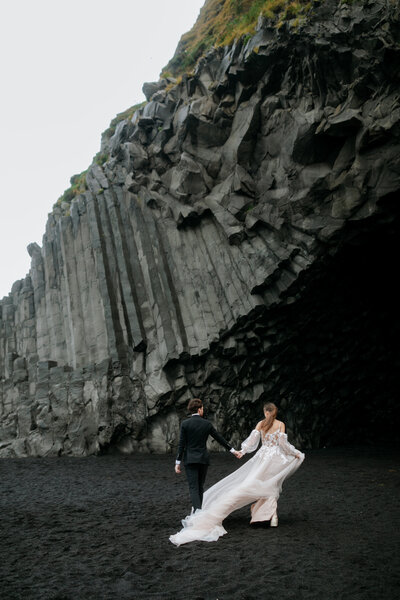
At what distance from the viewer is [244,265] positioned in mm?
16188

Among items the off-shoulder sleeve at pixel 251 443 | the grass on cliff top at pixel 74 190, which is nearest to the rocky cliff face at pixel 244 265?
the grass on cliff top at pixel 74 190

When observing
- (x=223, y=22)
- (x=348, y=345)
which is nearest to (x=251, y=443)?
(x=348, y=345)

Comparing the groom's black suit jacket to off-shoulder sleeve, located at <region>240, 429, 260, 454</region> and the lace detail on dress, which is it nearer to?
off-shoulder sleeve, located at <region>240, 429, 260, 454</region>

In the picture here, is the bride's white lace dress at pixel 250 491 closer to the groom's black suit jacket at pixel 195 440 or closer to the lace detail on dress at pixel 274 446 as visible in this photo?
the lace detail on dress at pixel 274 446

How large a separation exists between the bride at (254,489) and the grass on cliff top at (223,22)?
1321cm

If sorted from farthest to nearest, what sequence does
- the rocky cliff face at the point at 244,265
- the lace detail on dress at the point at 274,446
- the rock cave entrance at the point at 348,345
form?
the rock cave entrance at the point at 348,345
the rocky cliff face at the point at 244,265
the lace detail on dress at the point at 274,446

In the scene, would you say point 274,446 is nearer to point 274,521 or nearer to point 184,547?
point 274,521

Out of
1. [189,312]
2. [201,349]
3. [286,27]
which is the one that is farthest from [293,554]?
[286,27]

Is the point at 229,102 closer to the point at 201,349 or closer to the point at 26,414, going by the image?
the point at 201,349

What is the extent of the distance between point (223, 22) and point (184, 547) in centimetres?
2158

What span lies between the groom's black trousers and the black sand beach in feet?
1.84

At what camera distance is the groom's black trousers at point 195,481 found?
23.3 ft

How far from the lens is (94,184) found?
72.6ft

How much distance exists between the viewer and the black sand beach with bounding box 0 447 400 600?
15.5 feet
